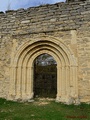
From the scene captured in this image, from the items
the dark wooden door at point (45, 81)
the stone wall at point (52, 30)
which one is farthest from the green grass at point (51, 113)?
the dark wooden door at point (45, 81)

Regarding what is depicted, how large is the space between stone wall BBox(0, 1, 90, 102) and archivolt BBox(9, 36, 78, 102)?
0.23 meters

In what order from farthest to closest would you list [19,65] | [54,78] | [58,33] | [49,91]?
[54,78] < [49,91] < [19,65] < [58,33]

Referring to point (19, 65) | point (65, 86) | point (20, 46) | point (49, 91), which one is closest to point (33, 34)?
point (20, 46)

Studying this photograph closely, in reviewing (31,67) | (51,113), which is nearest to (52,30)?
(31,67)

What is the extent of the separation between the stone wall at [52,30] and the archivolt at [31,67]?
0.23m

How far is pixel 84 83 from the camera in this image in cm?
825

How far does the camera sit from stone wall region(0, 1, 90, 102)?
27.7 ft

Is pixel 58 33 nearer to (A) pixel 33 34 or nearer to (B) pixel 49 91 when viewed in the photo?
(A) pixel 33 34

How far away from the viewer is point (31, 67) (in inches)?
380

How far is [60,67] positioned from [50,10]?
2548 mm

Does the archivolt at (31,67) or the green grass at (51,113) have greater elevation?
the archivolt at (31,67)

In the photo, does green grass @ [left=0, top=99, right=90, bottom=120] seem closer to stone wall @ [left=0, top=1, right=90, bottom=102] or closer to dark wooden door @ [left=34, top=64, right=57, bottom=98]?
stone wall @ [left=0, top=1, right=90, bottom=102]

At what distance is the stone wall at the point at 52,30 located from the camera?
8.43 meters

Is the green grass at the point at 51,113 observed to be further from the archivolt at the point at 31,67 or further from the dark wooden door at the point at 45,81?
the dark wooden door at the point at 45,81
